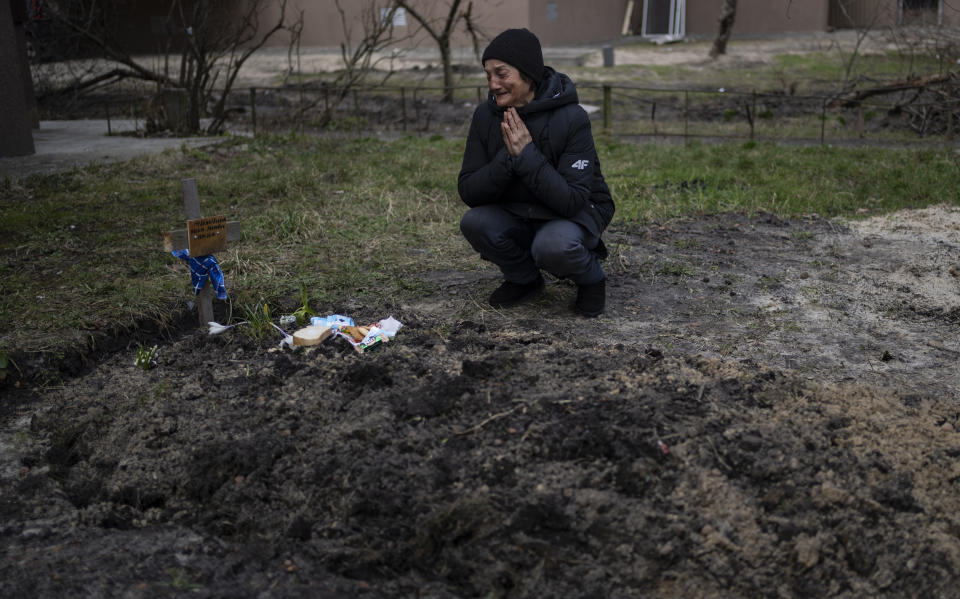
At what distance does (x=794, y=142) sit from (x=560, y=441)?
8897 mm

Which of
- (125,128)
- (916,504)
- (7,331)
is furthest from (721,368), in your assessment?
(125,128)

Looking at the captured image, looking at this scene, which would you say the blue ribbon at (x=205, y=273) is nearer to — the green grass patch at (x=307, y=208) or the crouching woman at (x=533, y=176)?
the green grass patch at (x=307, y=208)

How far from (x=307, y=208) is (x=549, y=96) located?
115 inches

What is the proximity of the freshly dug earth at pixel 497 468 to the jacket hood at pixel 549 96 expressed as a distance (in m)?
0.99

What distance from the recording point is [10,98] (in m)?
8.05

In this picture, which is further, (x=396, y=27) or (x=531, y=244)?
(x=396, y=27)

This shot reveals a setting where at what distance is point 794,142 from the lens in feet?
34.5

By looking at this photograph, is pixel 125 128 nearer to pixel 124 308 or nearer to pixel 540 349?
pixel 124 308

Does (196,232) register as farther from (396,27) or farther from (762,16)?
(762,16)

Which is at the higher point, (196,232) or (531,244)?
(196,232)

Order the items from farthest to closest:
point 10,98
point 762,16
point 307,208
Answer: point 762,16 → point 10,98 → point 307,208

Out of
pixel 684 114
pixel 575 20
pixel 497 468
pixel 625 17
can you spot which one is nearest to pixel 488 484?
pixel 497 468

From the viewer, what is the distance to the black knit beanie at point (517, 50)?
368 cm

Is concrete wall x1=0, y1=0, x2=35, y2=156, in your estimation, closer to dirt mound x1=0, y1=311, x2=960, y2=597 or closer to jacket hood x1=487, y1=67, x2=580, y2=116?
dirt mound x1=0, y1=311, x2=960, y2=597
